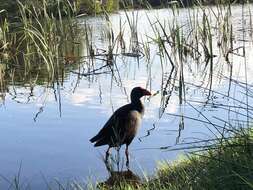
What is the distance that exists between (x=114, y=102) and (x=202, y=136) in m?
2.60

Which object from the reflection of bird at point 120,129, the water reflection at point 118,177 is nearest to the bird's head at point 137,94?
the reflection of bird at point 120,129

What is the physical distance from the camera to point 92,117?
778 centimetres

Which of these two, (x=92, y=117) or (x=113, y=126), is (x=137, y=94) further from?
(x=92, y=117)

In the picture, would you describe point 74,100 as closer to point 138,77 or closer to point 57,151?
point 138,77

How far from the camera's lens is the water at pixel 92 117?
576cm

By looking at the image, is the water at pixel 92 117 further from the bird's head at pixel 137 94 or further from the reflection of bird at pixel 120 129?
the bird's head at pixel 137 94

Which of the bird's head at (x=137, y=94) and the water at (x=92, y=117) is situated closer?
the water at (x=92, y=117)

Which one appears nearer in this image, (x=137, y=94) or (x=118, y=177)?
(x=118, y=177)

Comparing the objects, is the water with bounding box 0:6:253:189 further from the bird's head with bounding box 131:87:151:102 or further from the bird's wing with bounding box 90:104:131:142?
the bird's head with bounding box 131:87:151:102

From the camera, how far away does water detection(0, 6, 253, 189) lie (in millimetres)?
5762

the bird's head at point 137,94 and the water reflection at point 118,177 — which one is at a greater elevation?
the bird's head at point 137,94

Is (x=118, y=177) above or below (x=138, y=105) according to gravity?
below

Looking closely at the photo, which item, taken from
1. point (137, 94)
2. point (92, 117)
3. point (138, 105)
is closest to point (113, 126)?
point (138, 105)

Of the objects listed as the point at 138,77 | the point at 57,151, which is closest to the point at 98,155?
the point at 57,151
